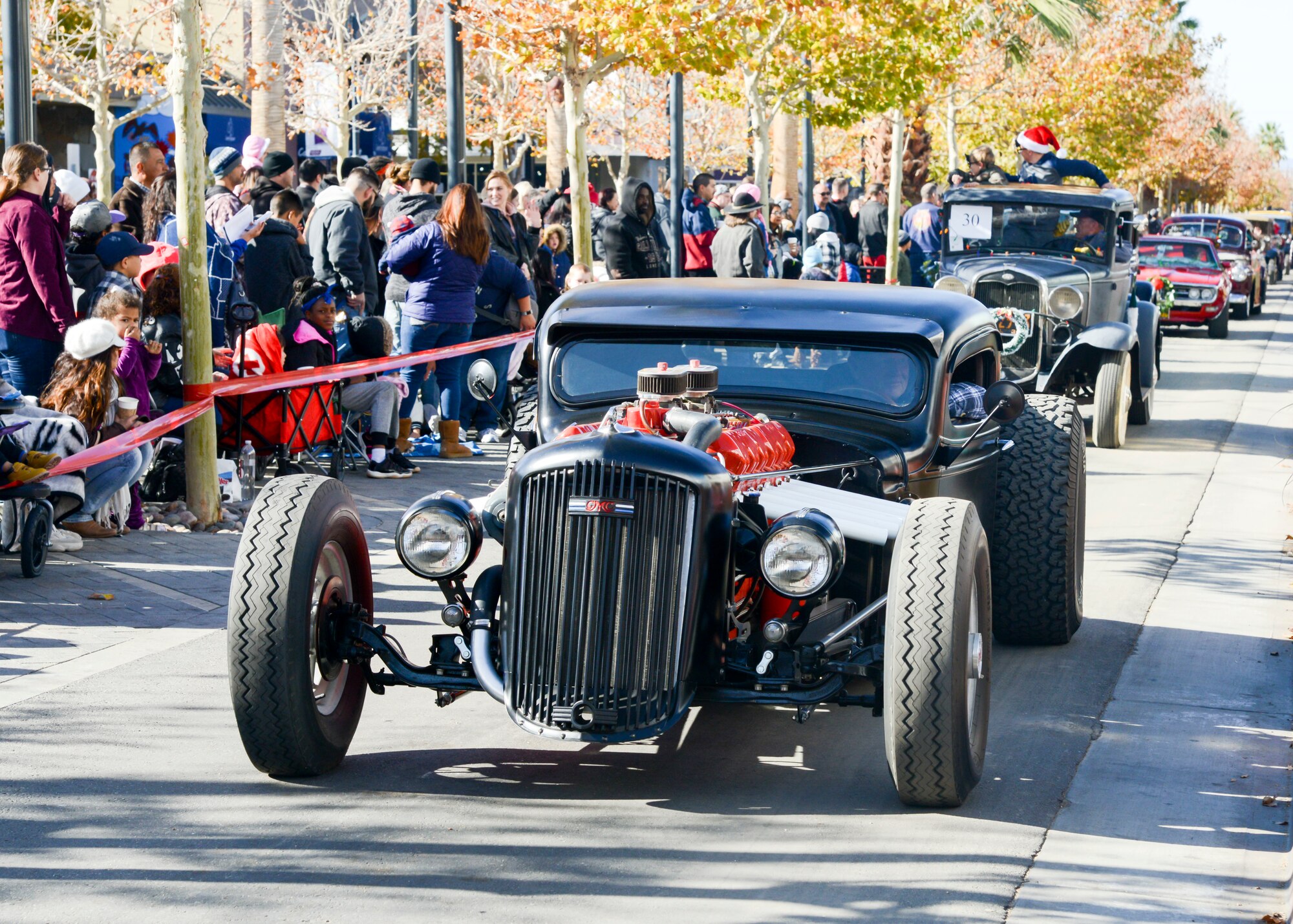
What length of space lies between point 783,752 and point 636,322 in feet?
5.70

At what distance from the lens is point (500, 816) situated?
197 inches

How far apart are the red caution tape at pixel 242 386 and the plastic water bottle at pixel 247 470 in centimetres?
35

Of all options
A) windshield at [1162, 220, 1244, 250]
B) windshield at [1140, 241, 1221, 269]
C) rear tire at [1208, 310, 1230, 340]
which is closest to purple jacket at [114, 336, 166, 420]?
rear tire at [1208, 310, 1230, 340]

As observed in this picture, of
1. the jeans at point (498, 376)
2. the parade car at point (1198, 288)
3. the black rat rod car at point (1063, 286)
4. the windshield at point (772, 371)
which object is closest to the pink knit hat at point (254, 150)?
the jeans at point (498, 376)

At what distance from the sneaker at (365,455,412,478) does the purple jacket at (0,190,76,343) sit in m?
2.51

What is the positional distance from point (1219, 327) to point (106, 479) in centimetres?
2167

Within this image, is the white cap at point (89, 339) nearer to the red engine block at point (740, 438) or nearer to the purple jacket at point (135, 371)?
the purple jacket at point (135, 371)

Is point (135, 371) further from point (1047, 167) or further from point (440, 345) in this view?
point (1047, 167)

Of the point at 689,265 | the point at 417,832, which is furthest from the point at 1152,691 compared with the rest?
the point at 689,265

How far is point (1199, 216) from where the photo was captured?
35156 mm

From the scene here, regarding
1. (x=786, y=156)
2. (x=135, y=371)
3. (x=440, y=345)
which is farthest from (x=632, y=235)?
(x=786, y=156)

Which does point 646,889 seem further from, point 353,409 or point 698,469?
point 353,409

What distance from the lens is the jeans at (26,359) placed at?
9.05 m

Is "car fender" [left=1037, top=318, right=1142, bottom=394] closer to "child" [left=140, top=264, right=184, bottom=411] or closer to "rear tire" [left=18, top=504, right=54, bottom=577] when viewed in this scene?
"child" [left=140, top=264, right=184, bottom=411]
